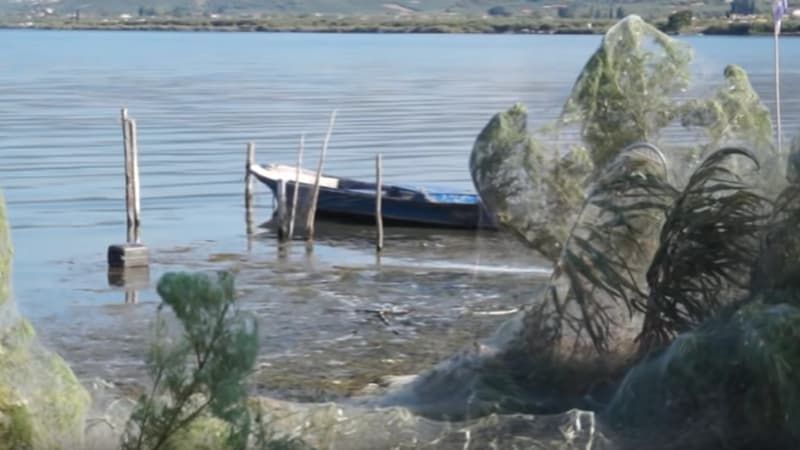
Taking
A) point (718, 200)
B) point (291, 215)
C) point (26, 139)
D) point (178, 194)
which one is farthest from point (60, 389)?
point (26, 139)

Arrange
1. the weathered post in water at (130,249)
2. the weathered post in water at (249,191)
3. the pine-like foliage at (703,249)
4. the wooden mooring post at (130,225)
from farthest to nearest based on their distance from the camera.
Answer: the weathered post in water at (249,191), the wooden mooring post at (130,225), the weathered post in water at (130,249), the pine-like foliage at (703,249)

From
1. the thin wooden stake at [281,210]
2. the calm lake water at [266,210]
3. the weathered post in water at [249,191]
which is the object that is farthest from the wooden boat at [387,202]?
the thin wooden stake at [281,210]

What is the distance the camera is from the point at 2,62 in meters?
110

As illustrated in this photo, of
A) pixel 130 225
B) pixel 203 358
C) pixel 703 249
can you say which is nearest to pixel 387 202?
pixel 130 225

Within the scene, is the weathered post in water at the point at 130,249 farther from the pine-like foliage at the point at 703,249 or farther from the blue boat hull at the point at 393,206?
the pine-like foliage at the point at 703,249

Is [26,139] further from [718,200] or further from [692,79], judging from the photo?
[718,200]

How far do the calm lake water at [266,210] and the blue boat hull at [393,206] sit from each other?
0.42 m

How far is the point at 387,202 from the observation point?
30891mm

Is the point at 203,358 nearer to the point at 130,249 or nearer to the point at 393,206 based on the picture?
the point at 130,249

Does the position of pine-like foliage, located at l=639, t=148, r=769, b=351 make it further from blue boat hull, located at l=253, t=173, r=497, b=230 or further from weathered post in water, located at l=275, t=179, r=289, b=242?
blue boat hull, located at l=253, t=173, r=497, b=230

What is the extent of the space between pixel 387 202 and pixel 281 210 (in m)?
2.59

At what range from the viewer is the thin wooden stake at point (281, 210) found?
95.3 ft

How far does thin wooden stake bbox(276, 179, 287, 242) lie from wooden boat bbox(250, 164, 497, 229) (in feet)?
1.85

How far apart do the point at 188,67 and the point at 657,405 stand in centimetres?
9576
